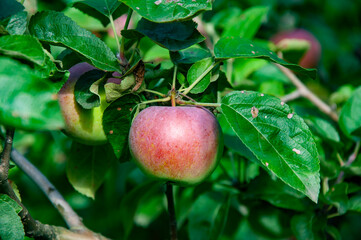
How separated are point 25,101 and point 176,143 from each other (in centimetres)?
26

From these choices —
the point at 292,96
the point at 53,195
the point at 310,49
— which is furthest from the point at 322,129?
the point at 310,49

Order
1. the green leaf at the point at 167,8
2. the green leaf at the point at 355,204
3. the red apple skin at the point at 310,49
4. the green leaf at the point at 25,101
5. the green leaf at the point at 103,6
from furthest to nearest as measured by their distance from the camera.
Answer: the red apple skin at the point at 310,49, the green leaf at the point at 355,204, the green leaf at the point at 103,6, the green leaf at the point at 167,8, the green leaf at the point at 25,101

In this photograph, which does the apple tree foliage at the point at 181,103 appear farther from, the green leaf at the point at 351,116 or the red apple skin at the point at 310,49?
the red apple skin at the point at 310,49

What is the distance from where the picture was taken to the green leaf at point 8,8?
0.60m

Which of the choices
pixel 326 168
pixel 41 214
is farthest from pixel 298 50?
pixel 41 214

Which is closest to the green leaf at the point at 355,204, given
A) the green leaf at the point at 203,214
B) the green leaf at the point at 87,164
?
the green leaf at the point at 203,214

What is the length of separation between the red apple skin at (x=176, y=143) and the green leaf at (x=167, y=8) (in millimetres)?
146

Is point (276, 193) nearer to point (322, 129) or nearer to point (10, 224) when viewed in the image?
point (322, 129)

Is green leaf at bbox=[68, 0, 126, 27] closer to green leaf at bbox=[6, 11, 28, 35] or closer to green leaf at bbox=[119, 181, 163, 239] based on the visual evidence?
green leaf at bbox=[6, 11, 28, 35]

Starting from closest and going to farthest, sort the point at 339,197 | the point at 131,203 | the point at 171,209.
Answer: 1. the point at 171,209
2. the point at 339,197
3. the point at 131,203

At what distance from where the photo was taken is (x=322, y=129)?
40.9 inches

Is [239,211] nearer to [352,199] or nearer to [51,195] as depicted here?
[352,199]

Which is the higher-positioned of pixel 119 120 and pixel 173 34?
pixel 173 34

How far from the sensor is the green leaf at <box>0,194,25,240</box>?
0.60m
